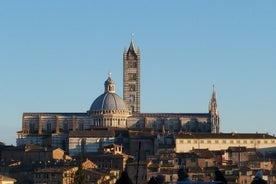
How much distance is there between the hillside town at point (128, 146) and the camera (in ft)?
282

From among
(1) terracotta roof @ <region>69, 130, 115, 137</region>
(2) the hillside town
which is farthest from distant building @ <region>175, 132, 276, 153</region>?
(1) terracotta roof @ <region>69, 130, 115, 137</region>

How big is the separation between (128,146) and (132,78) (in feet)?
73.0

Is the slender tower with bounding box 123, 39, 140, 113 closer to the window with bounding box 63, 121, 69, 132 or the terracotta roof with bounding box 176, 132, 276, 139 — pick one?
the window with bounding box 63, 121, 69, 132

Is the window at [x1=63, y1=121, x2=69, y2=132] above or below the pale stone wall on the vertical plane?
above

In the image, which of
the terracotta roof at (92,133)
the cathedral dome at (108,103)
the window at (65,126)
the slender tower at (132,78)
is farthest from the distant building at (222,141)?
the slender tower at (132,78)

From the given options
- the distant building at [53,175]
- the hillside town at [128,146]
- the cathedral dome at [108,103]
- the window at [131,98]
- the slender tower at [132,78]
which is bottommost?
the distant building at [53,175]

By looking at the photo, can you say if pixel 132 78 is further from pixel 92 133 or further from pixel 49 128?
pixel 92 133

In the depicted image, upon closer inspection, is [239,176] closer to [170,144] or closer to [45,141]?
[170,144]

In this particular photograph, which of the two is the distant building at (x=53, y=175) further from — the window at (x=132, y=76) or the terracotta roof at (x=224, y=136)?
the window at (x=132, y=76)

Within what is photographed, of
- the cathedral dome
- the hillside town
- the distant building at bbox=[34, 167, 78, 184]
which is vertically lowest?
the distant building at bbox=[34, 167, 78, 184]

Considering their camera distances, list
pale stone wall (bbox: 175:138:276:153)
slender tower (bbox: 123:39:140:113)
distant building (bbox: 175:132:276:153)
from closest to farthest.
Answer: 1. pale stone wall (bbox: 175:138:276:153)
2. distant building (bbox: 175:132:276:153)
3. slender tower (bbox: 123:39:140:113)

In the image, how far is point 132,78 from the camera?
129250 mm

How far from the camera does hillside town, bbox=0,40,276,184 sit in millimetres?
85938

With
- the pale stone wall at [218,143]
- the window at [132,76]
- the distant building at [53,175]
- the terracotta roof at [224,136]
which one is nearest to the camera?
the distant building at [53,175]
